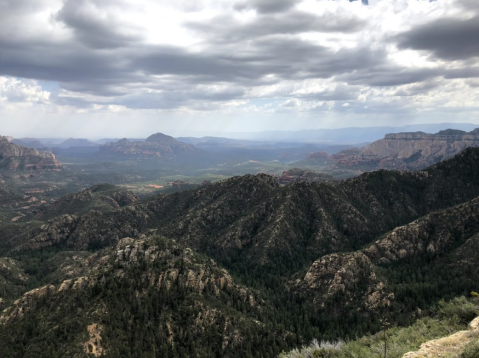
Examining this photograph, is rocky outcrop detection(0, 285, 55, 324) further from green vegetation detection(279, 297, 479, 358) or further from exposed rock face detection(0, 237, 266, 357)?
green vegetation detection(279, 297, 479, 358)

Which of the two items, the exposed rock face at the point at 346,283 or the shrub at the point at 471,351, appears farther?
the exposed rock face at the point at 346,283

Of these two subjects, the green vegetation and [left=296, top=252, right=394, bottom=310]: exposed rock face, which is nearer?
the green vegetation

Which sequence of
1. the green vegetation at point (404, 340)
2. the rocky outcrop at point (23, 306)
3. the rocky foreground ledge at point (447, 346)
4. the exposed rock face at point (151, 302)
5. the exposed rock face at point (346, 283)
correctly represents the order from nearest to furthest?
the rocky foreground ledge at point (447, 346) < the green vegetation at point (404, 340) < the exposed rock face at point (151, 302) < the rocky outcrop at point (23, 306) < the exposed rock face at point (346, 283)

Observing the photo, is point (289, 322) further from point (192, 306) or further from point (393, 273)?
point (393, 273)

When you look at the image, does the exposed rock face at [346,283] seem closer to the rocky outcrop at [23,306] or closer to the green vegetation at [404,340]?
the green vegetation at [404,340]

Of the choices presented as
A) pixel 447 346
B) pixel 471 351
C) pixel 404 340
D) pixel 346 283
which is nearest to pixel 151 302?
pixel 404 340

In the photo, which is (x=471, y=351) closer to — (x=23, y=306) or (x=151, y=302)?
(x=151, y=302)

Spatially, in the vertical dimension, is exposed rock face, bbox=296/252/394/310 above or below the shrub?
below

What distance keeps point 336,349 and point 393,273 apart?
4299 inches

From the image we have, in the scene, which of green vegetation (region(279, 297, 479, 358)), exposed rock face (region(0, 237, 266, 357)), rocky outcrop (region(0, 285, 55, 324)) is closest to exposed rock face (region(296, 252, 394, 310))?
exposed rock face (region(0, 237, 266, 357))

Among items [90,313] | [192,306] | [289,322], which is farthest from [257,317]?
[90,313]

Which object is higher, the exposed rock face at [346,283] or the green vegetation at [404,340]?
the green vegetation at [404,340]

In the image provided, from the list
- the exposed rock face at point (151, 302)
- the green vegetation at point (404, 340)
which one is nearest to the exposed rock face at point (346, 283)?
the exposed rock face at point (151, 302)

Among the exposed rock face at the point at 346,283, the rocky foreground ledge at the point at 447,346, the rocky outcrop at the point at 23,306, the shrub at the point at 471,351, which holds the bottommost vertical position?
the exposed rock face at the point at 346,283
